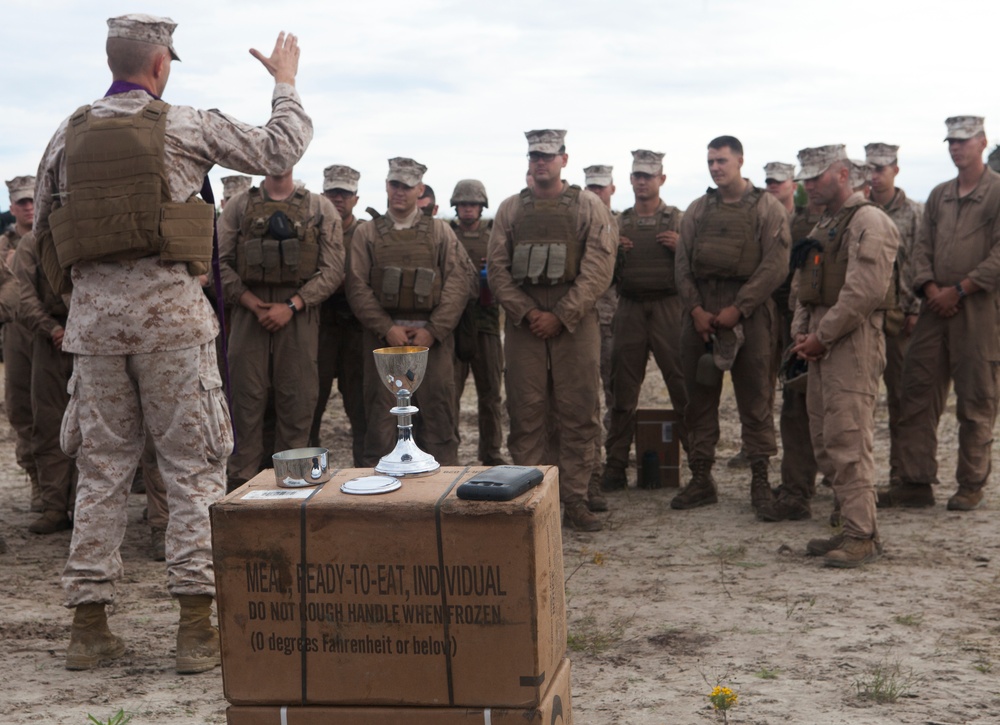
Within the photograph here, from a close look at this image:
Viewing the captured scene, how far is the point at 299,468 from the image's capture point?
3494 mm

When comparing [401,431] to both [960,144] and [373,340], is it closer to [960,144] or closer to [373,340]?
[373,340]

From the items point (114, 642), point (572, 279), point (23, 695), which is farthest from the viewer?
point (572, 279)

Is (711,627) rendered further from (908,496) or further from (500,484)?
(908,496)

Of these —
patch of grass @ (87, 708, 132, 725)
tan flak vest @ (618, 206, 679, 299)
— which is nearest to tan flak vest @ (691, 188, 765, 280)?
tan flak vest @ (618, 206, 679, 299)

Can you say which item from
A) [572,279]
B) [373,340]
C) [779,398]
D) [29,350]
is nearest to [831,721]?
[572,279]

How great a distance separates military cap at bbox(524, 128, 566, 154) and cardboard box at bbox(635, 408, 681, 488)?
2419 mm

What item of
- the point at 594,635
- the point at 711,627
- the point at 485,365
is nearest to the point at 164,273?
the point at 594,635

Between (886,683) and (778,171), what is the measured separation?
6539 mm

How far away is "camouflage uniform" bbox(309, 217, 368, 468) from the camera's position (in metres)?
8.74

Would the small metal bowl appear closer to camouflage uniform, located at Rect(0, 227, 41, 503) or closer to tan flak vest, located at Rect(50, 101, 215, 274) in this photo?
Answer: tan flak vest, located at Rect(50, 101, 215, 274)

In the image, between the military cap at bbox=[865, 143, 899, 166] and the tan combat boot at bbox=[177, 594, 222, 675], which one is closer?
the tan combat boot at bbox=[177, 594, 222, 675]

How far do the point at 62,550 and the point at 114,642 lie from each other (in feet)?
7.70

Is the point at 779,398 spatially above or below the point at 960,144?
below

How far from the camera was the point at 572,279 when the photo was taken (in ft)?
24.6
